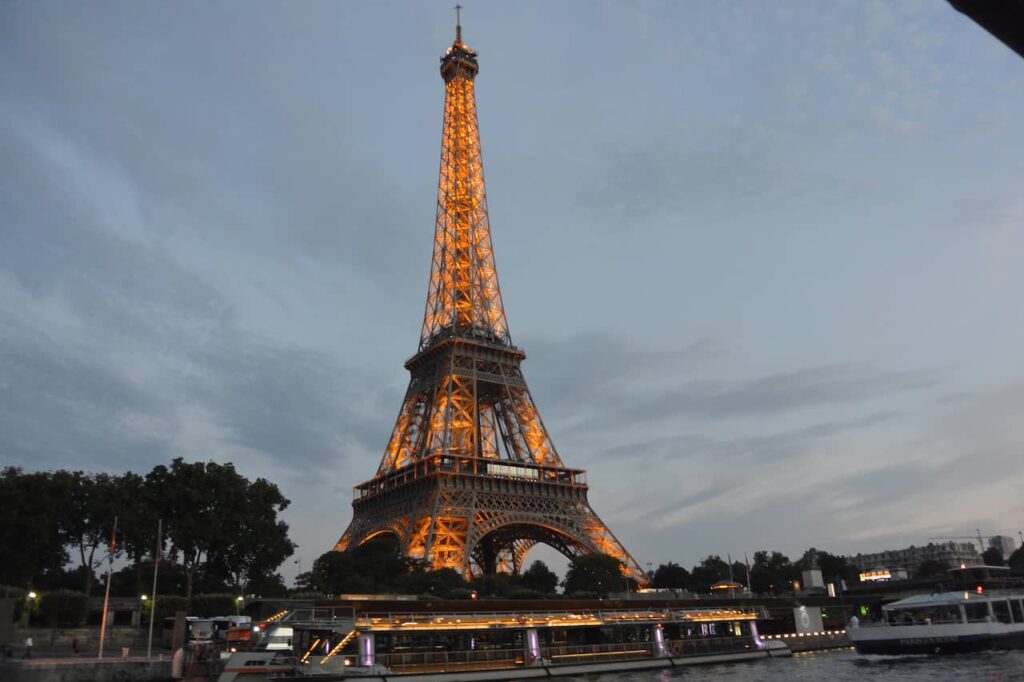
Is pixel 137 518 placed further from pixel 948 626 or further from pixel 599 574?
pixel 948 626

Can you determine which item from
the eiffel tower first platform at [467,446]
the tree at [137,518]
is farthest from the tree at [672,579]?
the tree at [137,518]

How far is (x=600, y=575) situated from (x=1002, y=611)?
31.2 metres

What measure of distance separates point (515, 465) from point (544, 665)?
117ft

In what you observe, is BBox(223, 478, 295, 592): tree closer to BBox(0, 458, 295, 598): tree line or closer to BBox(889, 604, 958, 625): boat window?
BBox(0, 458, 295, 598): tree line

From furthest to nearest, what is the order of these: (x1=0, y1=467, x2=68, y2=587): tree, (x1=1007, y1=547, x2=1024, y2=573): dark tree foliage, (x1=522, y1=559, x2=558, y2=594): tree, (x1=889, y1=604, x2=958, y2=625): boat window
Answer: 1. (x1=1007, y1=547, x2=1024, y2=573): dark tree foliage
2. (x1=522, y1=559, x2=558, y2=594): tree
3. (x1=0, y1=467, x2=68, y2=587): tree
4. (x1=889, y1=604, x2=958, y2=625): boat window

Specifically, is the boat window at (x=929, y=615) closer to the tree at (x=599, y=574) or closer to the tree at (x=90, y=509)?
the tree at (x=599, y=574)

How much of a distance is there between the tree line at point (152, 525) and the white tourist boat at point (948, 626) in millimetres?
50693

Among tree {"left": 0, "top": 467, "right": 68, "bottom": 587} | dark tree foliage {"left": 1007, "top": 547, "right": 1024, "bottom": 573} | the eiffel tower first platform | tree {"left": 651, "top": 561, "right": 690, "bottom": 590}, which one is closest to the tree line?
tree {"left": 0, "top": 467, "right": 68, "bottom": 587}

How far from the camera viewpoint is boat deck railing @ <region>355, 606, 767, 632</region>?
43375 millimetres

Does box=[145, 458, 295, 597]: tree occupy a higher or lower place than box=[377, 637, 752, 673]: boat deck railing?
higher

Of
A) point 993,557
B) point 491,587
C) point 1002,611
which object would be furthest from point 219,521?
point 993,557

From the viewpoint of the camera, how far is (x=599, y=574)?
7275 cm

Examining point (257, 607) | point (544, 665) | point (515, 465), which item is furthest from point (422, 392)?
point (544, 665)

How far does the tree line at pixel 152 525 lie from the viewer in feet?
212
